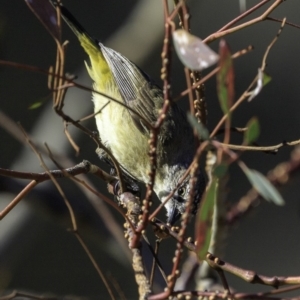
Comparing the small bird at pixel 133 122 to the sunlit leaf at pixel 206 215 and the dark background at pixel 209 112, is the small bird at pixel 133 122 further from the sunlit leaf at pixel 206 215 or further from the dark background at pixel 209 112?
the sunlit leaf at pixel 206 215

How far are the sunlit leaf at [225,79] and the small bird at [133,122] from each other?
9.26 feet

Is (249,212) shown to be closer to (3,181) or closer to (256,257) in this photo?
(3,181)

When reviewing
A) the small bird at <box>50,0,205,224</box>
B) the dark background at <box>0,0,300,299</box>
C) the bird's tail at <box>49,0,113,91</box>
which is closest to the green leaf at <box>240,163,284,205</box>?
the small bird at <box>50,0,205,224</box>

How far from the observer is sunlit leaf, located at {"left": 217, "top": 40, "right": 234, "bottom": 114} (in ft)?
3.75

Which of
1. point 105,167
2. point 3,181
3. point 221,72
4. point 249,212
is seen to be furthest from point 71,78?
point 105,167

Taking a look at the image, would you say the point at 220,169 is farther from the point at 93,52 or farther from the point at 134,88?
the point at 134,88

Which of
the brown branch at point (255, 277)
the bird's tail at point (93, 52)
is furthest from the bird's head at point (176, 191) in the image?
the brown branch at point (255, 277)

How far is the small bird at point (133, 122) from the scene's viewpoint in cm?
408

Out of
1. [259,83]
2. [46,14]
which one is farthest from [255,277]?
Result: [46,14]

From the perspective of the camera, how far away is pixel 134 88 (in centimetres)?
438

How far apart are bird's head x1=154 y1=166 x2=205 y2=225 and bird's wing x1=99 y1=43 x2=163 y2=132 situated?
15.2 inches

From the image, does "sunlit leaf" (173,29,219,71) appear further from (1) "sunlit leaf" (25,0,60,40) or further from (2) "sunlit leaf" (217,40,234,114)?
(1) "sunlit leaf" (25,0,60,40)

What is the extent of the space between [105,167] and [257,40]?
211cm

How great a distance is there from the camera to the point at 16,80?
6996 mm
